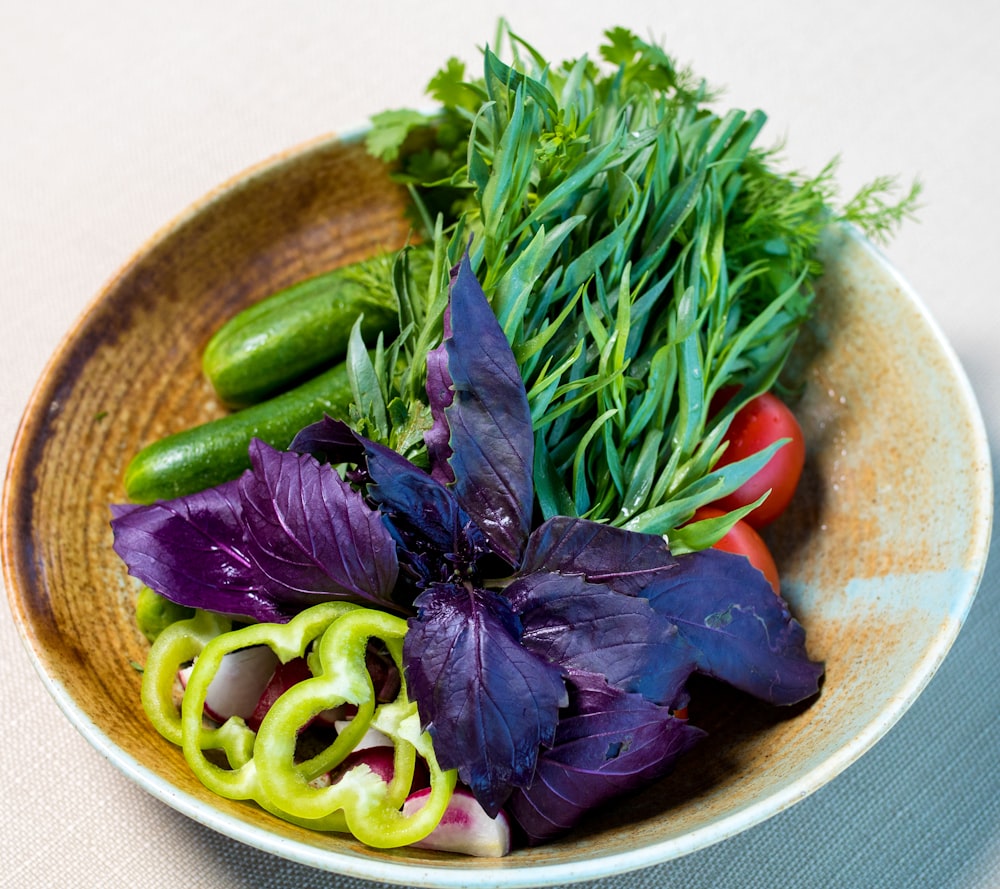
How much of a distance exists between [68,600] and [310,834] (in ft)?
1.79

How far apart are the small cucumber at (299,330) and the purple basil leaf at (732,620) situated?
0.72 metres

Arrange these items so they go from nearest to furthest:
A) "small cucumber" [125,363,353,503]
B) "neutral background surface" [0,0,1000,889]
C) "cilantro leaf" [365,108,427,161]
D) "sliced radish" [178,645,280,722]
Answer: "sliced radish" [178,645,280,722], "neutral background surface" [0,0,1000,889], "small cucumber" [125,363,353,503], "cilantro leaf" [365,108,427,161]

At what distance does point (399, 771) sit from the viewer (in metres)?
1.18

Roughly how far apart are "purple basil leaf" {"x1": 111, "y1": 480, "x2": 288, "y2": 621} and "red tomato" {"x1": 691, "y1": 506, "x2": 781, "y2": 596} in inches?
25.2

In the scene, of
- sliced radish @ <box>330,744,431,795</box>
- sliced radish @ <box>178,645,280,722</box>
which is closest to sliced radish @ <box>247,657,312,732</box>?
sliced radish @ <box>178,645,280,722</box>

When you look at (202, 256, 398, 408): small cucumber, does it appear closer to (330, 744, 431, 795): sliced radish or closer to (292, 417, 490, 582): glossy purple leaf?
(292, 417, 490, 582): glossy purple leaf

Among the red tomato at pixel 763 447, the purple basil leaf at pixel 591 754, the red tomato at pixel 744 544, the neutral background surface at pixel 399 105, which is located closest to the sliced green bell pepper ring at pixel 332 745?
the purple basil leaf at pixel 591 754

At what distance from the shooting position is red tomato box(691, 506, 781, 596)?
4.76 ft

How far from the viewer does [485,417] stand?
1.19 meters

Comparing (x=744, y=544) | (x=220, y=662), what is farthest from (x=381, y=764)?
(x=744, y=544)

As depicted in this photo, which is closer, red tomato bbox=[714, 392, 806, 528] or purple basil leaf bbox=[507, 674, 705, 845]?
purple basil leaf bbox=[507, 674, 705, 845]

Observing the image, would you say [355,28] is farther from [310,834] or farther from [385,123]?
[310,834]

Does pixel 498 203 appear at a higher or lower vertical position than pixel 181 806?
higher

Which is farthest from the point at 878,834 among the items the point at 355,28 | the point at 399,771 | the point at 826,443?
the point at 355,28
